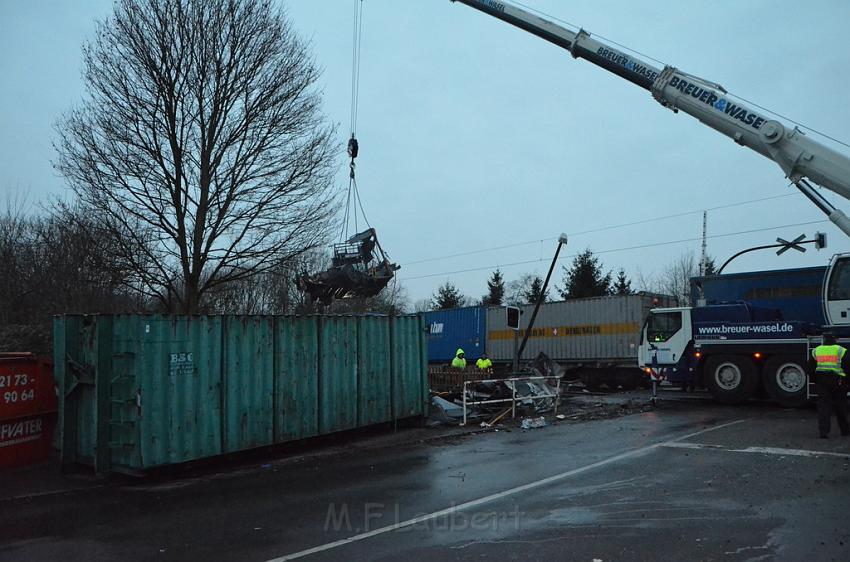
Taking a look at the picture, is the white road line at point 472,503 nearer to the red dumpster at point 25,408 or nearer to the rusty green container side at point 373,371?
the rusty green container side at point 373,371

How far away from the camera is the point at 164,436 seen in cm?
872

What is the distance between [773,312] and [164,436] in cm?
1646

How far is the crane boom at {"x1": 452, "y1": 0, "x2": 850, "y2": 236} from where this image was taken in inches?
487

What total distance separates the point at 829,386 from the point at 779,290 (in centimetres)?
850

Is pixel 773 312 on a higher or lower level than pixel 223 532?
higher

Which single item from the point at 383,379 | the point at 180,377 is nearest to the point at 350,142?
the point at 383,379

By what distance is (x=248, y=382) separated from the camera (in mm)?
9875

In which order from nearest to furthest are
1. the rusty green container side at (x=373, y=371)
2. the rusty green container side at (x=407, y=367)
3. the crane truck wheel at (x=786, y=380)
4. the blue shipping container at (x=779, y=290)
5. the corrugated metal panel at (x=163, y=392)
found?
the corrugated metal panel at (x=163, y=392) < the rusty green container side at (x=373, y=371) < the rusty green container side at (x=407, y=367) < the crane truck wheel at (x=786, y=380) < the blue shipping container at (x=779, y=290)

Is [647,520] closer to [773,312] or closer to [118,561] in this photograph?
[118,561]

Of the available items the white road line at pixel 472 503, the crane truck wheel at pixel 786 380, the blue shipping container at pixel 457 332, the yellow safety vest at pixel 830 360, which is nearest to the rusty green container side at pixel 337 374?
the white road line at pixel 472 503

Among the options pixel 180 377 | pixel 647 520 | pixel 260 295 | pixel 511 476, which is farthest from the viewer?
pixel 260 295

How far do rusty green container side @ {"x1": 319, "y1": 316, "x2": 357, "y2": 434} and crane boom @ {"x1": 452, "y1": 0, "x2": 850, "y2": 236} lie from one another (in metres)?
8.62

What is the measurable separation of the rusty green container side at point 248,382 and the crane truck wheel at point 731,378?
1236cm

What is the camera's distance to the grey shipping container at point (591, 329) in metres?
24.3
